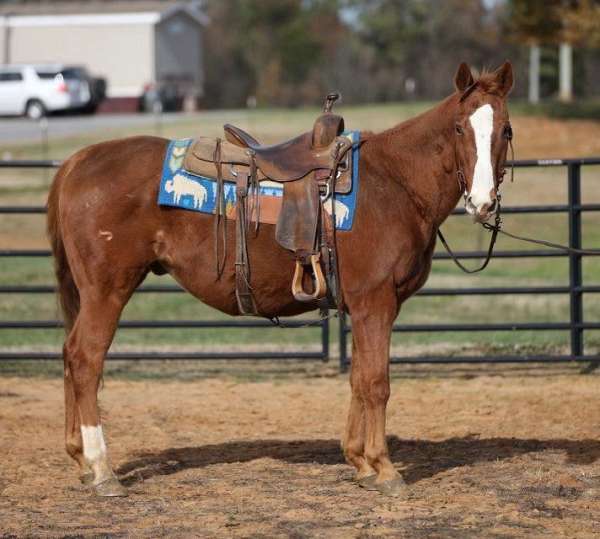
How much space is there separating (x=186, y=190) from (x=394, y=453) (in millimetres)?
2049

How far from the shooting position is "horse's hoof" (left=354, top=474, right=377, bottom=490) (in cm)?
579

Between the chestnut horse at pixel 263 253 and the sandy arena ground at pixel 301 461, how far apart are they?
0.32m

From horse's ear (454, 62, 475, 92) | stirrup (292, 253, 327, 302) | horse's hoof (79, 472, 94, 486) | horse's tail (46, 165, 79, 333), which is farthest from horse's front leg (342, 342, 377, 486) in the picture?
horse's tail (46, 165, 79, 333)

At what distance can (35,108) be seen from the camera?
121ft

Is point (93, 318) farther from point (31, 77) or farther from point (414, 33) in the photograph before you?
point (414, 33)

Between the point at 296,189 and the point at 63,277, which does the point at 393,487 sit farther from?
the point at 63,277

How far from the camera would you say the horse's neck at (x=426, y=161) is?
5691mm

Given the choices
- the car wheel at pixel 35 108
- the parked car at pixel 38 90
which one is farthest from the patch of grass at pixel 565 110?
the car wheel at pixel 35 108

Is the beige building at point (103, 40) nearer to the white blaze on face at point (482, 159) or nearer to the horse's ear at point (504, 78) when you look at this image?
the horse's ear at point (504, 78)

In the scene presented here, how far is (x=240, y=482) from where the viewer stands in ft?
19.7

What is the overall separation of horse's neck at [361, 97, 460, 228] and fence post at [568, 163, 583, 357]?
335 cm

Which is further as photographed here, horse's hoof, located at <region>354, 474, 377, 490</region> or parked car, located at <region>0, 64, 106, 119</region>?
parked car, located at <region>0, 64, 106, 119</region>

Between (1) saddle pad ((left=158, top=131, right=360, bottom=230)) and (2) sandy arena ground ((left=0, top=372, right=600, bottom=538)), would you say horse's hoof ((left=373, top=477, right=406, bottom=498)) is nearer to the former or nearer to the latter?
(2) sandy arena ground ((left=0, top=372, right=600, bottom=538))

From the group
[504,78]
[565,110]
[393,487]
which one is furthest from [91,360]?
[565,110]
